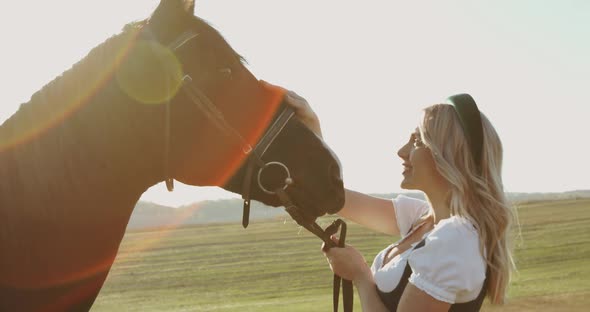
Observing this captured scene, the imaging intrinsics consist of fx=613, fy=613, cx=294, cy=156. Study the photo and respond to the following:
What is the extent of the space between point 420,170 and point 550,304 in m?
9.73

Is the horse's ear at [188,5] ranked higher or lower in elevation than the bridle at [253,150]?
higher

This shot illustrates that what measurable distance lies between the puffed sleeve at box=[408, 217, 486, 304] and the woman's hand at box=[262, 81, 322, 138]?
0.67m

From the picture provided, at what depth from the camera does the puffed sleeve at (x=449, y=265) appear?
98.3 inches

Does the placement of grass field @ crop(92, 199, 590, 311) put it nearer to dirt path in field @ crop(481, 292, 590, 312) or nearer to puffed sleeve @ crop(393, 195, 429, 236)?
dirt path in field @ crop(481, 292, 590, 312)

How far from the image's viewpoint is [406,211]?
3525 millimetres

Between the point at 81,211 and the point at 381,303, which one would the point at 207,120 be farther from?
the point at 381,303

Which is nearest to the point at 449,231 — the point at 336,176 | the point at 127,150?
the point at 336,176

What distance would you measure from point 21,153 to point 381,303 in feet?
5.37

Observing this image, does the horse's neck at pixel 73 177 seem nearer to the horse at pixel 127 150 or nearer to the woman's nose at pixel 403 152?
the horse at pixel 127 150

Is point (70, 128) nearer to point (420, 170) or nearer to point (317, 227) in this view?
point (317, 227)

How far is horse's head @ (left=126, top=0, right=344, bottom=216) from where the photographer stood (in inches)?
90.0

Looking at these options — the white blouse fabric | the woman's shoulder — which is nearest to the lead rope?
the white blouse fabric

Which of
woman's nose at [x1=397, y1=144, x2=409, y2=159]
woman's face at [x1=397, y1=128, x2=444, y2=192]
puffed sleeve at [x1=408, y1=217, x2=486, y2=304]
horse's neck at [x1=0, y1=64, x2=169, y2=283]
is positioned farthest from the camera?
woman's nose at [x1=397, y1=144, x2=409, y2=159]

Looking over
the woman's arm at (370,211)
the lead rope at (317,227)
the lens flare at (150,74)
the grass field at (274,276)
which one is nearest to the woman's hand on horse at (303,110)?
the lead rope at (317,227)
